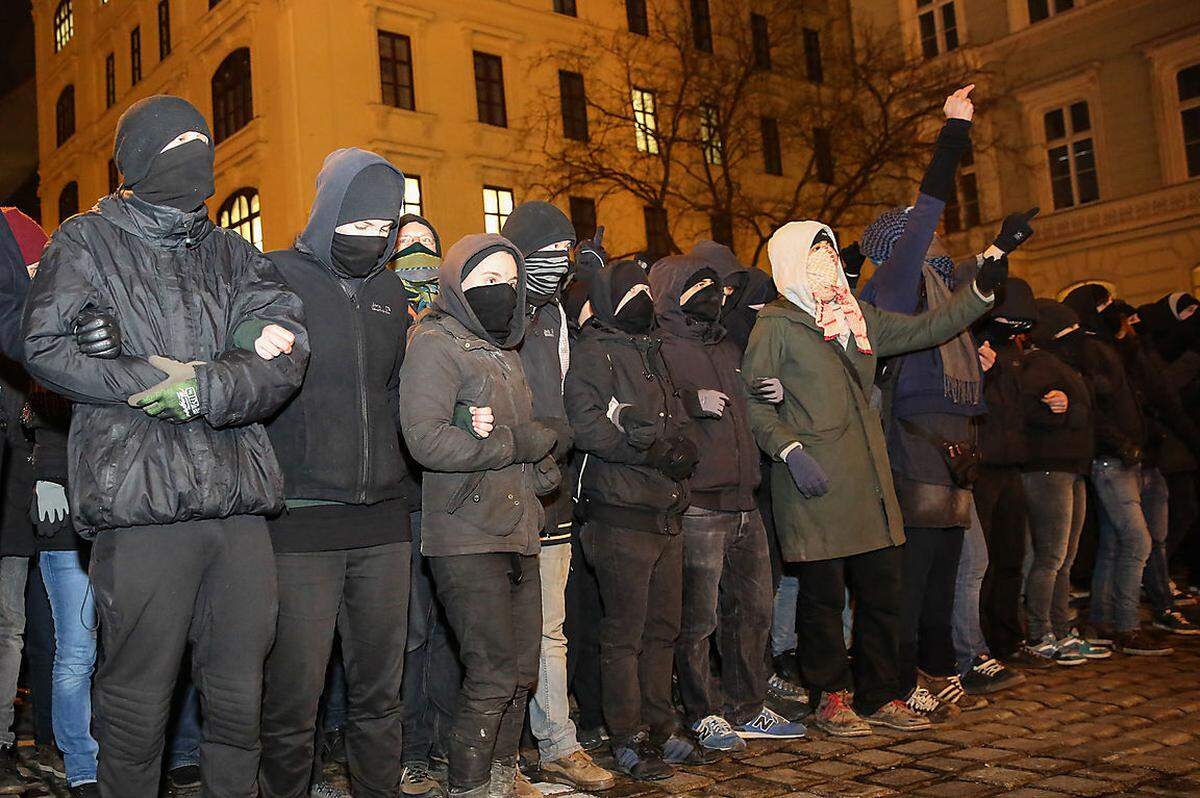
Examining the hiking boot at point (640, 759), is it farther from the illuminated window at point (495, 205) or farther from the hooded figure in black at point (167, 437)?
Answer: the illuminated window at point (495, 205)

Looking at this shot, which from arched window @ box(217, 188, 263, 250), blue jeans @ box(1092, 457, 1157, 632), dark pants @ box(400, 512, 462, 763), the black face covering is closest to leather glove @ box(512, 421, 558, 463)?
dark pants @ box(400, 512, 462, 763)

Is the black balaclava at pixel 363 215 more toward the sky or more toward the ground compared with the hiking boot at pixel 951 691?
more toward the sky

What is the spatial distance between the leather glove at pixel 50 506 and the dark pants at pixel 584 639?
238cm

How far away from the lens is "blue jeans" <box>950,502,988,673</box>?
264 inches

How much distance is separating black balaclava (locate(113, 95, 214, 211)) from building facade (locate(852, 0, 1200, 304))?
25.8 meters

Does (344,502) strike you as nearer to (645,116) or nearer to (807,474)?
(807,474)

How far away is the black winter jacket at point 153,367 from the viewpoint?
3281mm

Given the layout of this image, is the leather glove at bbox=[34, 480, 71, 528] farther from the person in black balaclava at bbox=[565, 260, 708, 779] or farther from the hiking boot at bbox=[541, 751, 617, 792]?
the hiking boot at bbox=[541, 751, 617, 792]

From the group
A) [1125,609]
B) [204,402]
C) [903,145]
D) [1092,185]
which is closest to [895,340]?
[1125,609]

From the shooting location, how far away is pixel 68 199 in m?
37.2

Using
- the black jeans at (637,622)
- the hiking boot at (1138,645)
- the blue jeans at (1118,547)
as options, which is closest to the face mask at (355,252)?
the black jeans at (637,622)

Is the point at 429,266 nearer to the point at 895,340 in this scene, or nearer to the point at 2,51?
the point at 895,340

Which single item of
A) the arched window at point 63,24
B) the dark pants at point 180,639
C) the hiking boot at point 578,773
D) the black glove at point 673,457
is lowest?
the hiking boot at point 578,773

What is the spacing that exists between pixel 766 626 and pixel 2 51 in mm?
45800
